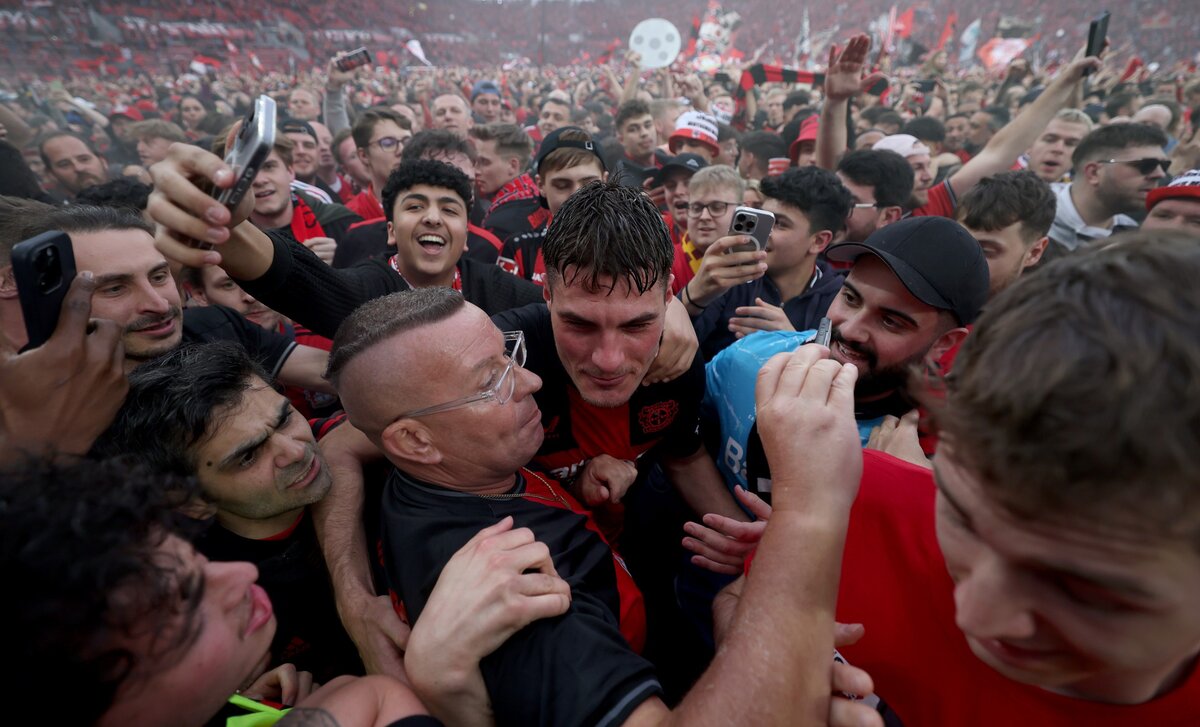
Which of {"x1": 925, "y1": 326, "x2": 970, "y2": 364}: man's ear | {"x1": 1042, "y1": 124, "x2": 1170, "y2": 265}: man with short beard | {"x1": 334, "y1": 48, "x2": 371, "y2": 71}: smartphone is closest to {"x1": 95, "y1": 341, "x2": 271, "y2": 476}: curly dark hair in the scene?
{"x1": 925, "y1": 326, "x2": 970, "y2": 364}: man's ear

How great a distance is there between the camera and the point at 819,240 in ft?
13.4

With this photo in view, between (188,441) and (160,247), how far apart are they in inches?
23.7

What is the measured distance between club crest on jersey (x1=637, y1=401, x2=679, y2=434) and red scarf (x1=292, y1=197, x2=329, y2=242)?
3606 mm

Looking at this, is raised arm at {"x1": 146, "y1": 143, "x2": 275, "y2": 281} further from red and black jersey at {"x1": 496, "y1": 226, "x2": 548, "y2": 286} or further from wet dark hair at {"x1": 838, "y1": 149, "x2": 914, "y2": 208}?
wet dark hair at {"x1": 838, "y1": 149, "x2": 914, "y2": 208}

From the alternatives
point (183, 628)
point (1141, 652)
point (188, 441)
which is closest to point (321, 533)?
point (188, 441)

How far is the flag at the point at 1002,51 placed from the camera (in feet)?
68.5

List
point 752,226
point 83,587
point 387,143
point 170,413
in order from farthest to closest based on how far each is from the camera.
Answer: point 387,143
point 752,226
point 170,413
point 83,587

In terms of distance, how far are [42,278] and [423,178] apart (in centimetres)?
251

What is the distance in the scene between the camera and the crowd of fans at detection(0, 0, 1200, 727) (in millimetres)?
849

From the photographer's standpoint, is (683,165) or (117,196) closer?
(117,196)

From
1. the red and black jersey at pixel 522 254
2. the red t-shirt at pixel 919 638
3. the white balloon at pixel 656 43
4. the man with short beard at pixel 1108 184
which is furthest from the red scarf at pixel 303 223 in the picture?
the white balloon at pixel 656 43

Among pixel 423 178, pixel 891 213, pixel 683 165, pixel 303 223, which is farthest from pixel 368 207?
pixel 891 213

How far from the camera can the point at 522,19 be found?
156ft

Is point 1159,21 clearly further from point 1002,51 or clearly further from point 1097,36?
point 1097,36
